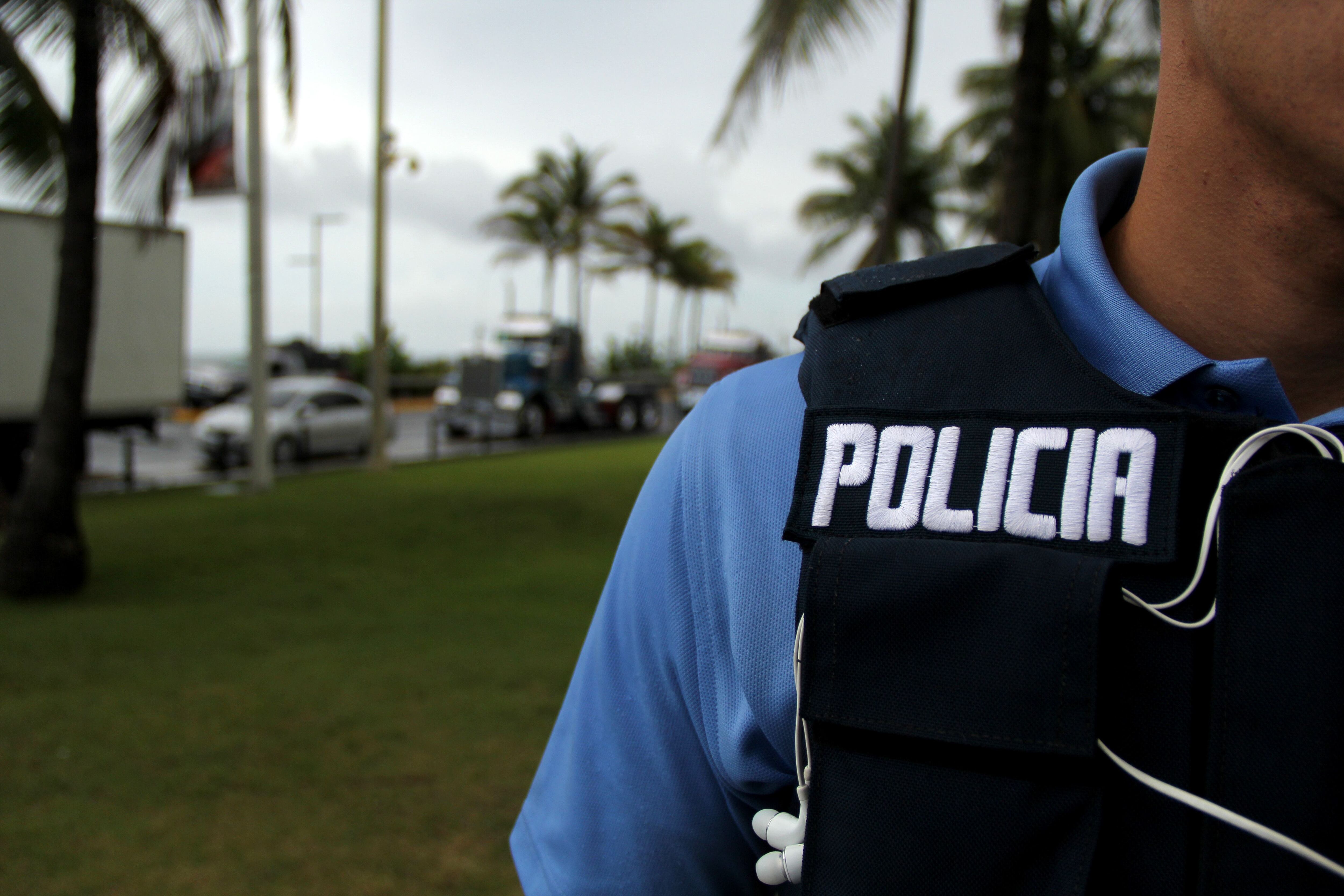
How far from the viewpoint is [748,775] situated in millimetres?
969

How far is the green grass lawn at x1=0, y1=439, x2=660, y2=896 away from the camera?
11.5ft

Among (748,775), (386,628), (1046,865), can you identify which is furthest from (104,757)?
(1046,865)

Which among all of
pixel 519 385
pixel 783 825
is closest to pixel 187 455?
pixel 519 385

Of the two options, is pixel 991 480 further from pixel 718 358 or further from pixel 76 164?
pixel 718 358

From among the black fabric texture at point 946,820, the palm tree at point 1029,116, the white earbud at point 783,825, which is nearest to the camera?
the black fabric texture at point 946,820

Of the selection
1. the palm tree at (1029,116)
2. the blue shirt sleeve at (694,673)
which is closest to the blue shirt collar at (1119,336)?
the blue shirt sleeve at (694,673)

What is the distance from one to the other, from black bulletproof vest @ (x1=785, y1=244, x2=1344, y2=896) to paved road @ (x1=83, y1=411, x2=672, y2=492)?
1381 cm

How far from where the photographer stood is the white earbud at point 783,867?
90cm

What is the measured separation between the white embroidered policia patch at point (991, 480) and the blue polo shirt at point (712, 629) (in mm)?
68

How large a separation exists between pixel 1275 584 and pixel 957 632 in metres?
0.23

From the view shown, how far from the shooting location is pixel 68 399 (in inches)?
290

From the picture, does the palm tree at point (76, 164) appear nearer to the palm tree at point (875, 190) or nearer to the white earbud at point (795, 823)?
the white earbud at point (795, 823)

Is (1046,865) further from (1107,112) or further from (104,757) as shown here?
(1107,112)

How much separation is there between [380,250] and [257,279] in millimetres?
3447
